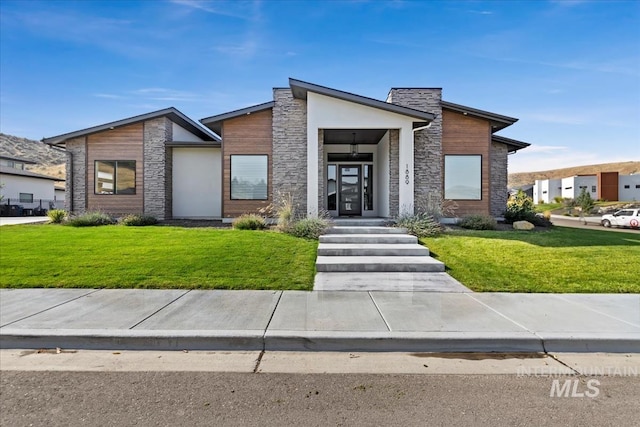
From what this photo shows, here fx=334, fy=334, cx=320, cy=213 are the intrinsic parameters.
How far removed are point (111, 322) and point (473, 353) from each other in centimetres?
484

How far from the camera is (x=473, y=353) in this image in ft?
13.4

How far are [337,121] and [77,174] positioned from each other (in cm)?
1245

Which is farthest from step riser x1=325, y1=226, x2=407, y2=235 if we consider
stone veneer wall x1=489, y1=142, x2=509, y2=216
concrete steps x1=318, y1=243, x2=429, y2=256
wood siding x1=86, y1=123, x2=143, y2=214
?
wood siding x1=86, y1=123, x2=143, y2=214

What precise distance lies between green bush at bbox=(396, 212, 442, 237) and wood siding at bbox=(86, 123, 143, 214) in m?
11.8

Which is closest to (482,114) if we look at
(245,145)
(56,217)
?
(245,145)

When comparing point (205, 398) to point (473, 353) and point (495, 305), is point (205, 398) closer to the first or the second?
point (473, 353)

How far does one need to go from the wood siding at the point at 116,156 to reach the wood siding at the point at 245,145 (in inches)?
170

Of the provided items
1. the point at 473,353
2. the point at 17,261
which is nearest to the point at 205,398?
the point at 473,353

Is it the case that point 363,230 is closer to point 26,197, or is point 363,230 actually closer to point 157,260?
point 157,260

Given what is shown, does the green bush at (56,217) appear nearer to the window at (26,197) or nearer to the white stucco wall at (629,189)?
the window at (26,197)

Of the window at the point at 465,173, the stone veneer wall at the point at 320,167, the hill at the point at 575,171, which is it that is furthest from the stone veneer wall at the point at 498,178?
the hill at the point at 575,171

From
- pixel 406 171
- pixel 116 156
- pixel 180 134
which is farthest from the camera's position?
pixel 180 134

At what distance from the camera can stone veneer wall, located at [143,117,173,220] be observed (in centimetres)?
1529

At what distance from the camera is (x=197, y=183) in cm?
1600
